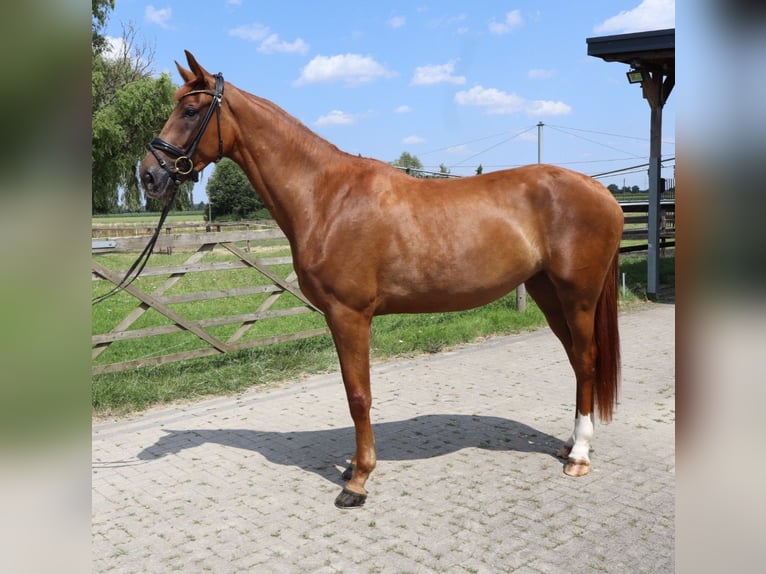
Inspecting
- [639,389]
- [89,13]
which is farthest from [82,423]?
[639,389]

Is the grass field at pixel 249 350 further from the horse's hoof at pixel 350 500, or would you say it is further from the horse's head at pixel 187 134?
the horse's head at pixel 187 134

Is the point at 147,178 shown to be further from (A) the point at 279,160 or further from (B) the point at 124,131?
(B) the point at 124,131

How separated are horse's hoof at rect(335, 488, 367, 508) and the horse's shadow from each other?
1.29ft

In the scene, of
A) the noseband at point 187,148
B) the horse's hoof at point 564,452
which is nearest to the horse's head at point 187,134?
the noseband at point 187,148

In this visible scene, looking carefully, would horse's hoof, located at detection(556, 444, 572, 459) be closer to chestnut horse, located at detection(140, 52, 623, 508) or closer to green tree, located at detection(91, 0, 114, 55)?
chestnut horse, located at detection(140, 52, 623, 508)

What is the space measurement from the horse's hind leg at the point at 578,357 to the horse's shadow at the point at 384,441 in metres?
0.34

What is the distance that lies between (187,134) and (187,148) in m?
0.08

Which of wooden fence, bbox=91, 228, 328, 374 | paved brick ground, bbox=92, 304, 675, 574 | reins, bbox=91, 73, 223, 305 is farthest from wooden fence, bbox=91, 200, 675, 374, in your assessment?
reins, bbox=91, 73, 223, 305

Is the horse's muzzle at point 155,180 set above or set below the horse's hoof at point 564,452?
above

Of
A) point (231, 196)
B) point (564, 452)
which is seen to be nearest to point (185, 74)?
point (564, 452)

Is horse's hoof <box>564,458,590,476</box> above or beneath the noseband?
beneath

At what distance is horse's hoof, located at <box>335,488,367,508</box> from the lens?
3225mm

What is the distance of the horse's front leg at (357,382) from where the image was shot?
10.8 feet

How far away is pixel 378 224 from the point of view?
333 centimetres
